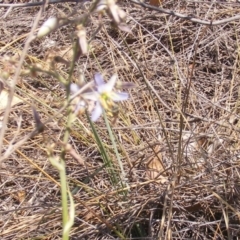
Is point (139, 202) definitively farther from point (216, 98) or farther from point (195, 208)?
point (216, 98)

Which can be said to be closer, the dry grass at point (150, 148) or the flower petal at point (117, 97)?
the flower petal at point (117, 97)

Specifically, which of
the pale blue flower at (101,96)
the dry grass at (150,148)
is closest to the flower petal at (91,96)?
the pale blue flower at (101,96)

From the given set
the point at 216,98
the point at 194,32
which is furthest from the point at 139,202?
the point at 194,32

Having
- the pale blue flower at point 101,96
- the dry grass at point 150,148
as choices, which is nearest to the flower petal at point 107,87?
the pale blue flower at point 101,96

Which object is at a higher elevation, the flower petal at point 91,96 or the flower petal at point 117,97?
the flower petal at point 91,96

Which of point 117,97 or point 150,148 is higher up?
point 117,97

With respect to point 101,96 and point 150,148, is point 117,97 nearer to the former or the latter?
point 101,96

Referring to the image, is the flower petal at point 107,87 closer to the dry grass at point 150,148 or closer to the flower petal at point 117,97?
the flower petal at point 117,97

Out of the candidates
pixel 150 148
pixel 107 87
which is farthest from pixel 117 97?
pixel 150 148

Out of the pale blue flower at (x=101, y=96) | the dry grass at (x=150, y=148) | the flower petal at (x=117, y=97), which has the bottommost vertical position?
the dry grass at (x=150, y=148)

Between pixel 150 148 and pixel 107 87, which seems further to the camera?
pixel 150 148
